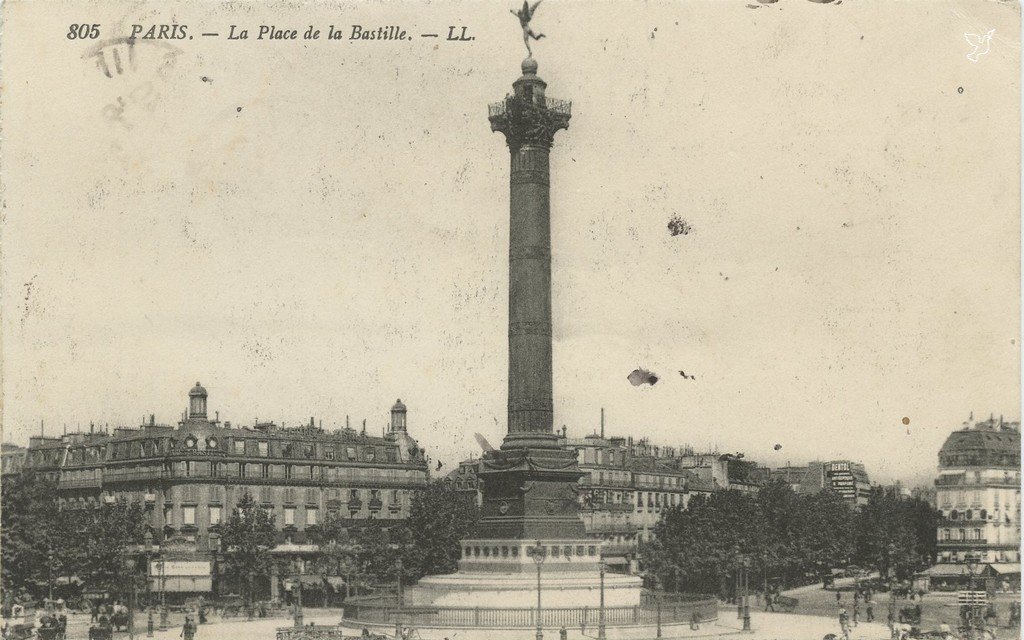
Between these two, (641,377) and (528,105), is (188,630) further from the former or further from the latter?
(528,105)

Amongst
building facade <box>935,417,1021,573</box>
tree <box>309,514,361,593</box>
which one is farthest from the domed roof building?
tree <box>309,514,361,593</box>

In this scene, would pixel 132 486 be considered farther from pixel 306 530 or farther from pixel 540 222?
pixel 540 222

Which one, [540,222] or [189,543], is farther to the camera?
[189,543]

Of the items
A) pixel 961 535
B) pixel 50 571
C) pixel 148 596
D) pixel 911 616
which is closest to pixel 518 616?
pixel 911 616

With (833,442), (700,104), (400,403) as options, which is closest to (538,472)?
(833,442)

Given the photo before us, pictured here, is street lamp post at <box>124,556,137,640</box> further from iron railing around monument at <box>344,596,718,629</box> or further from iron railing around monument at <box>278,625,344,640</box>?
iron railing around monument at <box>344,596,718,629</box>

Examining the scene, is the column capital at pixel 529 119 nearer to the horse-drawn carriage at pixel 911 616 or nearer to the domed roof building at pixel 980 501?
the domed roof building at pixel 980 501

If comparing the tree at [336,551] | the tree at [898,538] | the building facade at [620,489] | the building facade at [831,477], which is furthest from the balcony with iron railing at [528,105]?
the building facade at [831,477]
